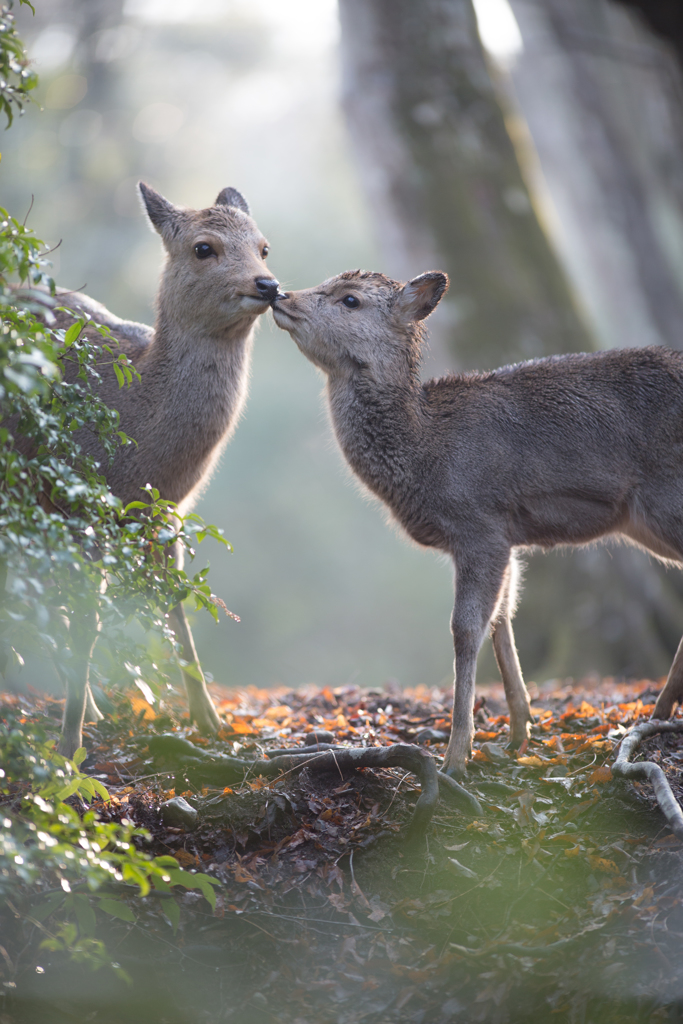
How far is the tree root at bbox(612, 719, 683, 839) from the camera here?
394cm

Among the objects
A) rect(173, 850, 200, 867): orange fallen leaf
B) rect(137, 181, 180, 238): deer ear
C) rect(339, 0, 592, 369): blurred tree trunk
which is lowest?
rect(173, 850, 200, 867): orange fallen leaf

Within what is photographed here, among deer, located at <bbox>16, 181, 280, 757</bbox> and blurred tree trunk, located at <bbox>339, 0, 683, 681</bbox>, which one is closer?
deer, located at <bbox>16, 181, 280, 757</bbox>

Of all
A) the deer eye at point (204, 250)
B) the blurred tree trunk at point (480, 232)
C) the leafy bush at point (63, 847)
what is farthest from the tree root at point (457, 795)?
the blurred tree trunk at point (480, 232)

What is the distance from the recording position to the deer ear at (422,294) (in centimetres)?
539

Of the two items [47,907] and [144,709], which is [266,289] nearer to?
[144,709]

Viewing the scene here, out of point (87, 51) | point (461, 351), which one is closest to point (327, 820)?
point (461, 351)

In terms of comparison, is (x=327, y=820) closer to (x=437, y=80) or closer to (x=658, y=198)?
(x=437, y=80)

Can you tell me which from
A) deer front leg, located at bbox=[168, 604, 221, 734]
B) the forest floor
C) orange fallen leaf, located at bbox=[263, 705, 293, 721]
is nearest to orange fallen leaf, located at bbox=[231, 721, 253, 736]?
deer front leg, located at bbox=[168, 604, 221, 734]

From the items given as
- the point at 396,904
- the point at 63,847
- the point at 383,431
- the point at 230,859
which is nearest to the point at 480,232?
the point at 383,431

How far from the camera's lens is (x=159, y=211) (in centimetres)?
586

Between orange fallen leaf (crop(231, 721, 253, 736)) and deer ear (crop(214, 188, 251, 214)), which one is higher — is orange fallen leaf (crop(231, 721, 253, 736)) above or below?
below

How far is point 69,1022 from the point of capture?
11.4 feet

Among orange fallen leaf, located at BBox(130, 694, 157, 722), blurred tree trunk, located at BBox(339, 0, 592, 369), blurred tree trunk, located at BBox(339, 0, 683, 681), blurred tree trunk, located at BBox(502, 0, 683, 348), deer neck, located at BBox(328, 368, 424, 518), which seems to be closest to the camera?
deer neck, located at BBox(328, 368, 424, 518)

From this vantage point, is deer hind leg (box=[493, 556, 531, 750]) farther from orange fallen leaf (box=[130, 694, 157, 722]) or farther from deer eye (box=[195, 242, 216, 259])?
deer eye (box=[195, 242, 216, 259])
